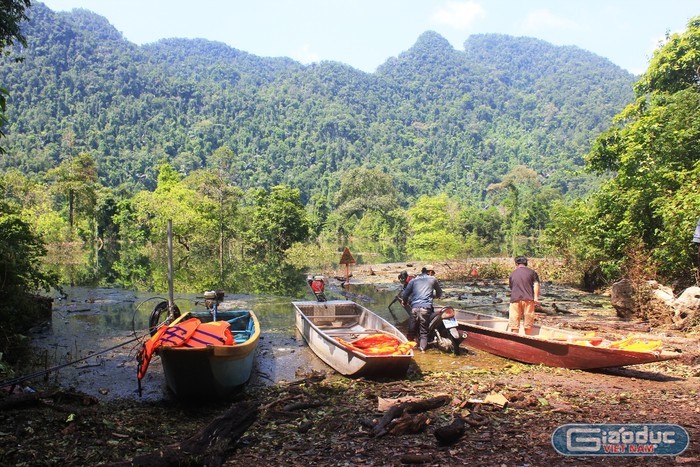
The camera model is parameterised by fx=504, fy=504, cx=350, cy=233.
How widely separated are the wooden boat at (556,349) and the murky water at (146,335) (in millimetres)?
333

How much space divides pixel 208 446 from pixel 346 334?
627cm

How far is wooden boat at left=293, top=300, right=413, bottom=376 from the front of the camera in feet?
27.3

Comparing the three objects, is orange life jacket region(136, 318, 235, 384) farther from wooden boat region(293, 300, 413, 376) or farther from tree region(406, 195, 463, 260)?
tree region(406, 195, 463, 260)

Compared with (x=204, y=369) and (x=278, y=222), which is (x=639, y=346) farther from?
(x=278, y=222)

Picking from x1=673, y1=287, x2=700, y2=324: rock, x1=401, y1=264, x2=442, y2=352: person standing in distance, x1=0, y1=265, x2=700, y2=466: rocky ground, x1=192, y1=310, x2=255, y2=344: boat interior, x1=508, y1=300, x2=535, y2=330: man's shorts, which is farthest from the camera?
x1=673, y1=287, x2=700, y2=324: rock

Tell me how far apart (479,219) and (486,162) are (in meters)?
89.5

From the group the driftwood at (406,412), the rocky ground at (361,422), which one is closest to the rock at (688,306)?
the rocky ground at (361,422)

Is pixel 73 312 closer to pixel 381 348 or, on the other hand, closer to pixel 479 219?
pixel 381 348

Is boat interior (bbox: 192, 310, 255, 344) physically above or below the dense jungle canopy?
below

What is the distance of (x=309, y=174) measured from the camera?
124 m

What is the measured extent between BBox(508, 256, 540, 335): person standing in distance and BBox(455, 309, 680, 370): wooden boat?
48cm

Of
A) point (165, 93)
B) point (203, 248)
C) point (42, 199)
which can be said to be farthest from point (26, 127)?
point (203, 248)

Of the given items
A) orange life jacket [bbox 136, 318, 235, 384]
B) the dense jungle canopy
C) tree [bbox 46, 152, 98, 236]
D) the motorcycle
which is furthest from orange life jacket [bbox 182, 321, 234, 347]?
tree [bbox 46, 152, 98, 236]

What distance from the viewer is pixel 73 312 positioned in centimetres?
1568
